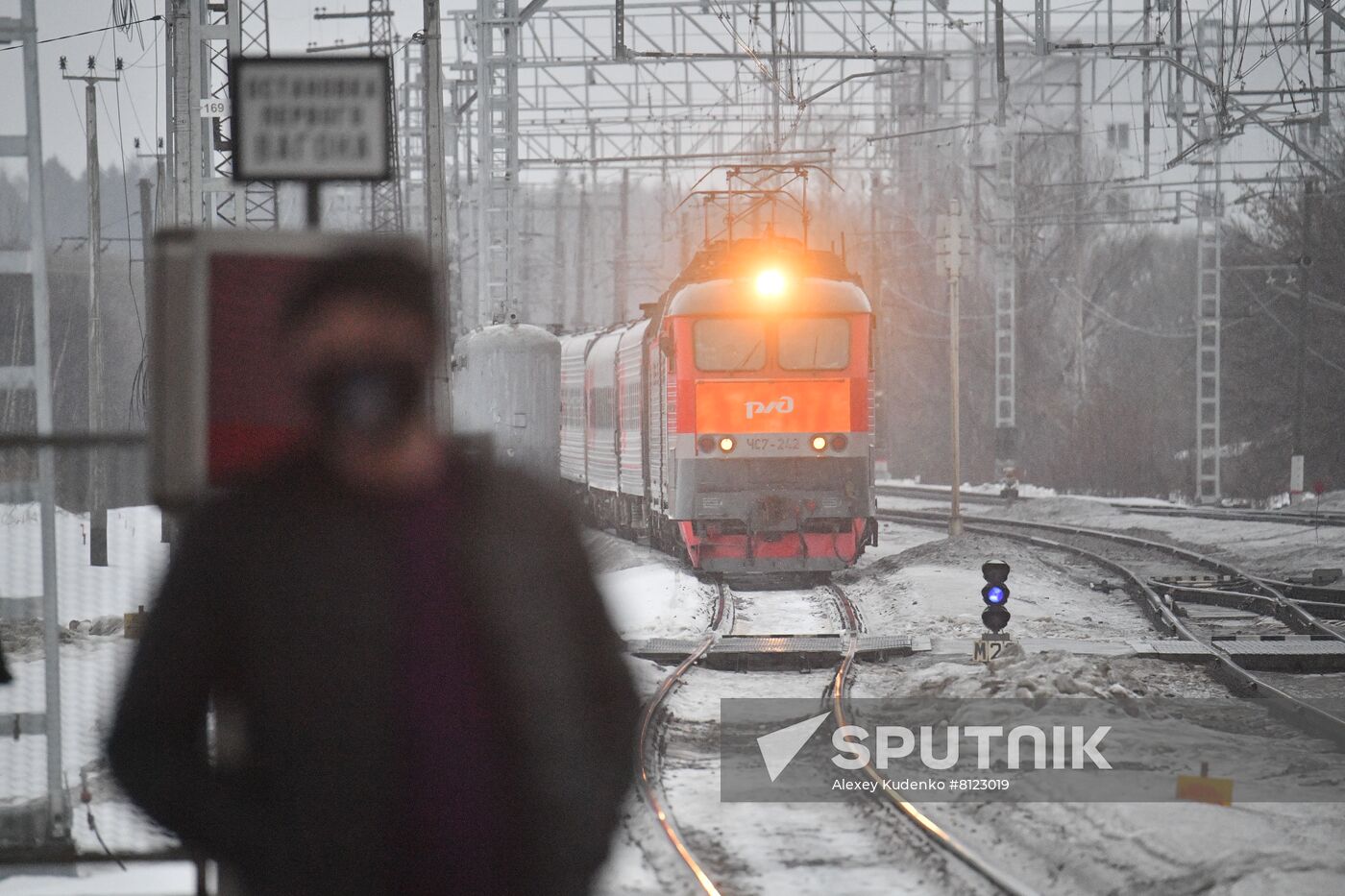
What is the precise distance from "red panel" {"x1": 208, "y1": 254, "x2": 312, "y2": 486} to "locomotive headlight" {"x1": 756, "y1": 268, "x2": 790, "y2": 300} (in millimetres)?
16411

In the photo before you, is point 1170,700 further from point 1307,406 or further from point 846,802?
point 1307,406

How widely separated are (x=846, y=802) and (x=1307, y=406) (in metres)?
31.2

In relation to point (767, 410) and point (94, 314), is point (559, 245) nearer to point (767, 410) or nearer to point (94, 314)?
point (94, 314)

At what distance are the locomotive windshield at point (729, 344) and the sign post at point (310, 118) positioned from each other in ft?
50.5

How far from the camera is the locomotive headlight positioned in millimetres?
20422

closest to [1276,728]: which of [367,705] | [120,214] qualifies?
[367,705]

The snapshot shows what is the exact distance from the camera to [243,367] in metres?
4.18

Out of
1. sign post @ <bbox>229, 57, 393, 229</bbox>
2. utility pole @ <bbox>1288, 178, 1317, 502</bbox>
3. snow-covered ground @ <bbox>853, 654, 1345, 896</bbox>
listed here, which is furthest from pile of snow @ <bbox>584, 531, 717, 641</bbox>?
utility pole @ <bbox>1288, 178, 1317, 502</bbox>

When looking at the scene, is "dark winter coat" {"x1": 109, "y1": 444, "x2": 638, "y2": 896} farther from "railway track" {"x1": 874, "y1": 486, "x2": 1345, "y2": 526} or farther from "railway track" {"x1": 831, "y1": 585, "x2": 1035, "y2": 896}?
"railway track" {"x1": 874, "y1": 486, "x2": 1345, "y2": 526}

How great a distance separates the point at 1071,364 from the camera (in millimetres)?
51938

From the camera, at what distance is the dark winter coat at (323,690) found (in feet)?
8.47

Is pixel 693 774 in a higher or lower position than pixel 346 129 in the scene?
lower

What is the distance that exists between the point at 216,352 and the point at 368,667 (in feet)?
5.85

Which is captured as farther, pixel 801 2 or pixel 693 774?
pixel 801 2
